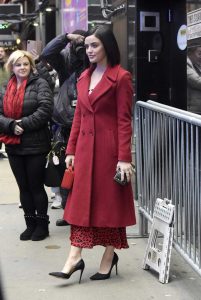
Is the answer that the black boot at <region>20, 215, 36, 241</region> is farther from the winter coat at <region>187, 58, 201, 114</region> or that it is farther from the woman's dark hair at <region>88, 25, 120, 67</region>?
the winter coat at <region>187, 58, 201, 114</region>

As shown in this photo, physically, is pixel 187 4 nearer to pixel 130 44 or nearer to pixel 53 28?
pixel 130 44

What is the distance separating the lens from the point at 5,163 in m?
10.7

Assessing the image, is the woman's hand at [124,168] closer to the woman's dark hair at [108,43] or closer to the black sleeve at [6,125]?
the woman's dark hair at [108,43]

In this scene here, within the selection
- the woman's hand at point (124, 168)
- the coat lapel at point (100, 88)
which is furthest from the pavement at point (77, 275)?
the coat lapel at point (100, 88)

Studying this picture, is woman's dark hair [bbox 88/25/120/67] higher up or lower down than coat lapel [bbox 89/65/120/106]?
higher up

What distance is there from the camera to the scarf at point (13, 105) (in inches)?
219

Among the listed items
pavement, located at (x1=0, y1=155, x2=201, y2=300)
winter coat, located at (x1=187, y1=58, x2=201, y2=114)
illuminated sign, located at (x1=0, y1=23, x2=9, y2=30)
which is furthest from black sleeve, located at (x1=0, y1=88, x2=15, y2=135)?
illuminated sign, located at (x1=0, y1=23, x2=9, y2=30)

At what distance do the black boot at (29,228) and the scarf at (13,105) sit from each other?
2.58 feet

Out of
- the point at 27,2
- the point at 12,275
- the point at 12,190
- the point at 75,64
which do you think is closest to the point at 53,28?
the point at 27,2

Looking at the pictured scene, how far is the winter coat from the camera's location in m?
6.91

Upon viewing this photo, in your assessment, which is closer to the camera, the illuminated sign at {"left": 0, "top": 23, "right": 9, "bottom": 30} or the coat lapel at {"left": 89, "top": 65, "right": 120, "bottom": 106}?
the coat lapel at {"left": 89, "top": 65, "right": 120, "bottom": 106}

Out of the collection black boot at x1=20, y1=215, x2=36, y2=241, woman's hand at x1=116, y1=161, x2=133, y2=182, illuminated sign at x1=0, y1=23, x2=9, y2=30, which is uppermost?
illuminated sign at x1=0, y1=23, x2=9, y2=30

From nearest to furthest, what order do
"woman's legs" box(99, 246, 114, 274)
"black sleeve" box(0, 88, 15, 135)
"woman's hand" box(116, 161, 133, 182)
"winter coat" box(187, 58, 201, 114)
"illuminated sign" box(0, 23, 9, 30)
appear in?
"woman's hand" box(116, 161, 133, 182), "woman's legs" box(99, 246, 114, 274), "black sleeve" box(0, 88, 15, 135), "winter coat" box(187, 58, 201, 114), "illuminated sign" box(0, 23, 9, 30)

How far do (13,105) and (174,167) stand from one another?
5.76 ft
